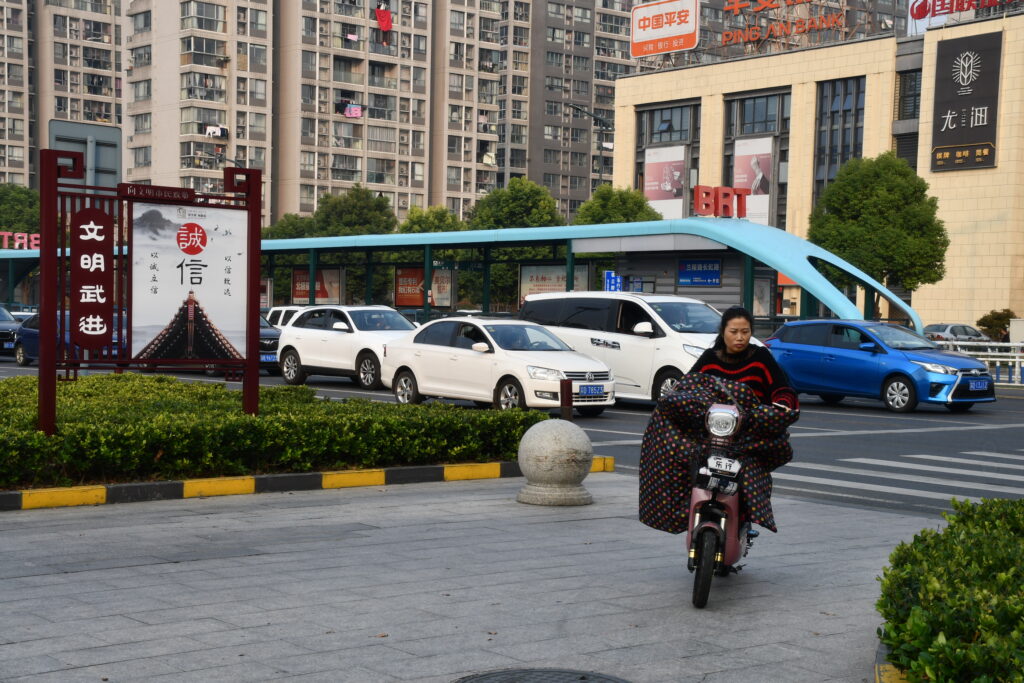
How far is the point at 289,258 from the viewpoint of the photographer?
131ft

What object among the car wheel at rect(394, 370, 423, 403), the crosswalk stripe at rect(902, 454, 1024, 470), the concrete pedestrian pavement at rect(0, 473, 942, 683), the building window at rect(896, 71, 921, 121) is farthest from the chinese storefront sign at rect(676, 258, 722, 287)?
the building window at rect(896, 71, 921, 121)

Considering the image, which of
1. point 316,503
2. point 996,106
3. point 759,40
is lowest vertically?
point 316,503

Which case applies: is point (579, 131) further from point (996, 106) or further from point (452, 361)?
point (452, 361)

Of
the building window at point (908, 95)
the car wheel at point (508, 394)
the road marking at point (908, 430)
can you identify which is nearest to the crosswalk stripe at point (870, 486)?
the road marking at point (908, 430)

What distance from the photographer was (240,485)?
10242 millimetres

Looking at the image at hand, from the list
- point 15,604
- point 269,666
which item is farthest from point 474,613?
point 15,604

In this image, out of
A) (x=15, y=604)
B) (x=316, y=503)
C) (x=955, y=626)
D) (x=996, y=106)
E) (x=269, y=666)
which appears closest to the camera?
(x=955, y=626)

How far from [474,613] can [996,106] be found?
199ft

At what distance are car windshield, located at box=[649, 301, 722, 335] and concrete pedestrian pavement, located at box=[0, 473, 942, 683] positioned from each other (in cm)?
1099

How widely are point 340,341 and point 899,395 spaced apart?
34.8 ft

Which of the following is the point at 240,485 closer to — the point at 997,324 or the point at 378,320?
the point at 378,320

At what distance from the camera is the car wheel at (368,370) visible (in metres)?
23.8

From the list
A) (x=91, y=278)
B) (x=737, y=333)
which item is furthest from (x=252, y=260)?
(x=737, y=333)

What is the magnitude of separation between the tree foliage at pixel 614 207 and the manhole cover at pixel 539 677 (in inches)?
2408
